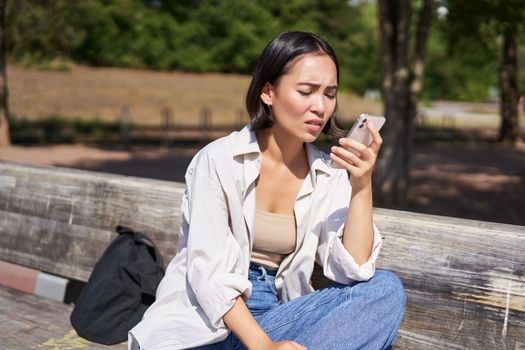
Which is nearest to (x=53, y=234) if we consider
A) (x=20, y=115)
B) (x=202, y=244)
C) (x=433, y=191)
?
(x=202, y=244)

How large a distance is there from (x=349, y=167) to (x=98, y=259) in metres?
1.52

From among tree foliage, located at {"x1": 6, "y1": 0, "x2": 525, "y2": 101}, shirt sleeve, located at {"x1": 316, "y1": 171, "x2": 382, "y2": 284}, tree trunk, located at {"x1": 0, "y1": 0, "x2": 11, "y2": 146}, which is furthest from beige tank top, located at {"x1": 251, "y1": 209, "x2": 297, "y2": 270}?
tree foliage, located at {"x1": 6, "y1": 0, "x2": 525, "y2": 101}

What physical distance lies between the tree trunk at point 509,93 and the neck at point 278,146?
20.1m

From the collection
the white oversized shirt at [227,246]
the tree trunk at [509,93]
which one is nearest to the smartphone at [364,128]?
the white oversized shirt at [227,246]

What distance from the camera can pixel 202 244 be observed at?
223 centimetres

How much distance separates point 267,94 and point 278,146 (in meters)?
0.19

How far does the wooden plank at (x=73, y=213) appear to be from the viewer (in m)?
3.11

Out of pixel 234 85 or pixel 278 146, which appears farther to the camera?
pixel 234 85

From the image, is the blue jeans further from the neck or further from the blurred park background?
the blurred park background

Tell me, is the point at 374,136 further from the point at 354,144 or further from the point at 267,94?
the point at 267,94

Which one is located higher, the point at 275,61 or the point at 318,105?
the point at 275,61

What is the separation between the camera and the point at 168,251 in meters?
3.07

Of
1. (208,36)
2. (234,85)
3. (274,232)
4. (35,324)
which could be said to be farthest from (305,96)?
(208,36)

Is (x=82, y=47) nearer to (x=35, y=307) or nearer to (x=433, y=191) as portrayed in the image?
(x=433, y=191)
